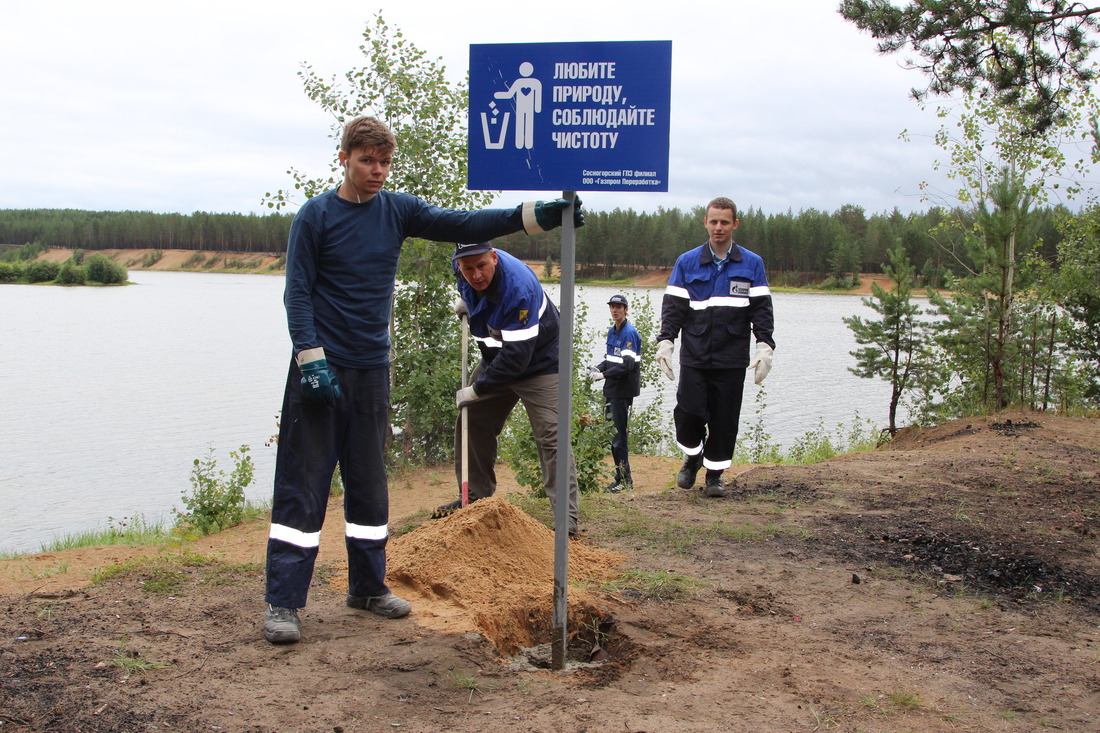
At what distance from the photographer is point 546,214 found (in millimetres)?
3859

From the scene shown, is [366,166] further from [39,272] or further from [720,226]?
[39,272]

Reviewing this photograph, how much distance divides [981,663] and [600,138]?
→ 2.75 metres

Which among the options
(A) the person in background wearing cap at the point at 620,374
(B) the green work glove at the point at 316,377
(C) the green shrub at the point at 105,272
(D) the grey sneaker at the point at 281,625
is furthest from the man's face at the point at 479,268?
(C) the green shrub at the point at 105,272

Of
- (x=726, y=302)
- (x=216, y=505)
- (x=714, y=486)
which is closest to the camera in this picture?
(x=726, y=302)

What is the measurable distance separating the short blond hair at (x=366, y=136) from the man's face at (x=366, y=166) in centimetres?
2

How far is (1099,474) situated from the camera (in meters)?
7.97

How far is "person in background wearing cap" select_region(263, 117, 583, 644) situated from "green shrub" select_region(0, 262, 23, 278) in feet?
282

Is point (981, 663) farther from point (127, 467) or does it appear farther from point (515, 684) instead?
point (127, 467)

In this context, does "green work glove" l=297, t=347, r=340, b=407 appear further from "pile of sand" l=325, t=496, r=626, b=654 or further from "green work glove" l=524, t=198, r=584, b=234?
"pile of sand" l=325, t=496, r=626, b=654

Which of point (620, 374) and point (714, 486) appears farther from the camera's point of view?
point (620, 374)

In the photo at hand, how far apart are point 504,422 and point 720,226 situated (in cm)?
239

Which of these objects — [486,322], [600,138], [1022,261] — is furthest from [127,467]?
[1022,261]

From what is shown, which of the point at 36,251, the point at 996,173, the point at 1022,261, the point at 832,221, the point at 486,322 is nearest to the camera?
the point at 486,322

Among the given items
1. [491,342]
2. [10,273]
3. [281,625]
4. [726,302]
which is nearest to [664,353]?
[726,302]
